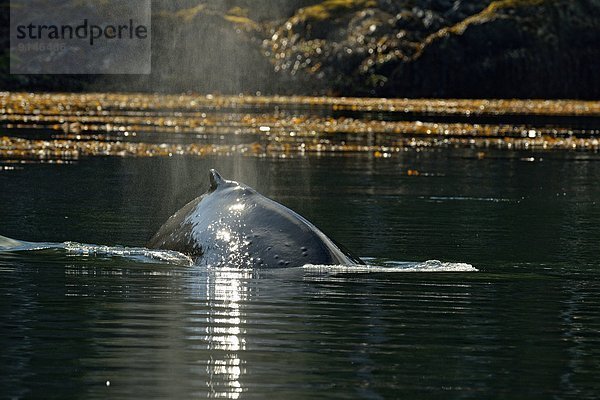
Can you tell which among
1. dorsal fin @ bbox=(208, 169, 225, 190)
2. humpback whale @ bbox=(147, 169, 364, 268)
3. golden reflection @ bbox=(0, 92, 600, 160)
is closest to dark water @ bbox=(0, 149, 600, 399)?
humpback whale @ bbox=(147, 169, 364, 268)

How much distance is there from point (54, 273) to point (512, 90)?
18157 centimetres

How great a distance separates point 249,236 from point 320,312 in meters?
3.52

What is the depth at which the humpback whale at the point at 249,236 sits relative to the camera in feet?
68.1

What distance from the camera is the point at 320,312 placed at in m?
17.7

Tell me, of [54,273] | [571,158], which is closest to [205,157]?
[571,158]

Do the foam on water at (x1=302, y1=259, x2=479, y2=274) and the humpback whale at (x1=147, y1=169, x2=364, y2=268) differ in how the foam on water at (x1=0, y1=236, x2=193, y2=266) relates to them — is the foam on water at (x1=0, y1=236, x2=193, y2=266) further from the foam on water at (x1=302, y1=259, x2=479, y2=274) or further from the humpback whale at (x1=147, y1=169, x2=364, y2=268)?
the foam on water at (x1=302, y1=259, x2=479, y2=274)

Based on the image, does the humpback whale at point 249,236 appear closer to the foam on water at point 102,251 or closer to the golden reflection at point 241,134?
the foam on water at point 102,251

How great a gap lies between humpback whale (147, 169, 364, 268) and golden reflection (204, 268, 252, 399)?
1.50 feet

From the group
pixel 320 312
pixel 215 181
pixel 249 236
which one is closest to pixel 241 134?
pixel 215 181

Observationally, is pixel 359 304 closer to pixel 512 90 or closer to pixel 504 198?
pixel 504 198

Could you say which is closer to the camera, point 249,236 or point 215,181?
point 249,236

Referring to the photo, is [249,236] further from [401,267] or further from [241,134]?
[241,134]

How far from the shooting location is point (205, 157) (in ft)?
171

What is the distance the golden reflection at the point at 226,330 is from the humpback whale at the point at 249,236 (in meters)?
0.46
